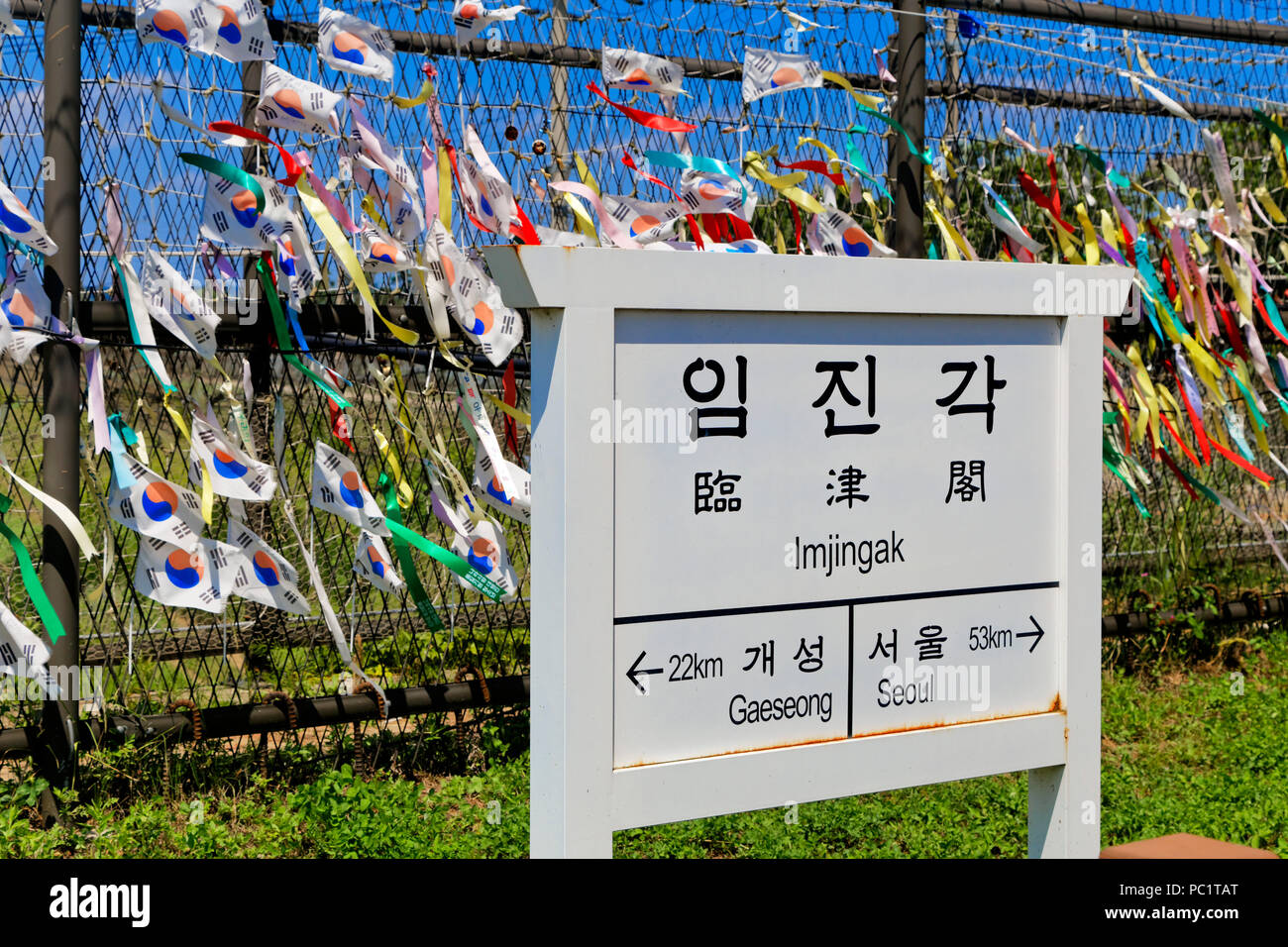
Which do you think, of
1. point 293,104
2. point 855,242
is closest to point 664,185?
point 855,242

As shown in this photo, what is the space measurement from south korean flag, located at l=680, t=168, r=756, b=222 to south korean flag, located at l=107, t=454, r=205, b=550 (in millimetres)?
1582

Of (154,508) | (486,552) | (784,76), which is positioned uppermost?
(784,76)

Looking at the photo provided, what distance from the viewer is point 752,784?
231cm

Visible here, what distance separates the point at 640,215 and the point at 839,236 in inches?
26.7

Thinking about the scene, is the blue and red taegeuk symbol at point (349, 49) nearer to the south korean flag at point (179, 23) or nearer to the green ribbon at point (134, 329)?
the south korean flag at point (179, 23)

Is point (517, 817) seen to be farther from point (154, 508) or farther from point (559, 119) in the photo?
point (559, 119)

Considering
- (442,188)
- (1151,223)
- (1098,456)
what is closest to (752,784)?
(1098,456)

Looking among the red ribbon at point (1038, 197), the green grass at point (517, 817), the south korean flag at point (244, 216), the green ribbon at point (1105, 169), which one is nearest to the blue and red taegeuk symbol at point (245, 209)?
the south korean flag at point (244, 216)

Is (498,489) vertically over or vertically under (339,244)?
under

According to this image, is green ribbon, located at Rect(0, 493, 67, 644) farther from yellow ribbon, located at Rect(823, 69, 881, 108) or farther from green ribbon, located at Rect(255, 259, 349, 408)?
yellow ribbon, located at Rect(823, 69, 881, 108)

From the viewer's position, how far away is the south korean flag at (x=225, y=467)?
368 centimetres

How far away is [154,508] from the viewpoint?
11.8 feet

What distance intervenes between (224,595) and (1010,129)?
317 cm

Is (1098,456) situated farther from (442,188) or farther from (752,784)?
(442,188)
